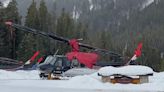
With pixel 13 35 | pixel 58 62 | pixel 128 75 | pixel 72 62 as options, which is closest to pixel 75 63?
pixel 72 62

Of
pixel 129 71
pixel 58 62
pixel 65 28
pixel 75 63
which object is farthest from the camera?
pixel 65 28

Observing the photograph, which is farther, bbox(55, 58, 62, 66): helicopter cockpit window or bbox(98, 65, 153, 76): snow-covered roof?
bbox(55, 58, 62, 66): helicopter cockpit window

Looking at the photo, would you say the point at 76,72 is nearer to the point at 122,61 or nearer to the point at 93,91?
the point at 122,61

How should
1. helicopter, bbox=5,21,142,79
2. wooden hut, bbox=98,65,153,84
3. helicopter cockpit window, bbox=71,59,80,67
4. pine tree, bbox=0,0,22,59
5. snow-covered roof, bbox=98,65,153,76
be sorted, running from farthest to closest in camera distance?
pine tree, bbox=0,0,22,59, helicopter cockpit window, bbox=71,59,80,67, helicopter, bbox=5,21,142,79, snow-covered roof, bbox=98,65,153,76, wooden hut, bbox=98,65,153,84

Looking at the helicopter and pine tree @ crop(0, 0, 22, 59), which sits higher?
pine tree @ crop(0, 0, 22, 59)

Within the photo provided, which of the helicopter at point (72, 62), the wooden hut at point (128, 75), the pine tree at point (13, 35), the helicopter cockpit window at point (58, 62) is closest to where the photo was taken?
the wooden hut at point (128, 75)

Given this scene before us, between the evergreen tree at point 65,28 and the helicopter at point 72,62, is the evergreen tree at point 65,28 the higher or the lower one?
the higher one

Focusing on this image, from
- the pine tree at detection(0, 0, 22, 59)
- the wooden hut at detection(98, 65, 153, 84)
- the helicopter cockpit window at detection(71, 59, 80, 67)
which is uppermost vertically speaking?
the pine tree at detection(0, 0, 22, 59)

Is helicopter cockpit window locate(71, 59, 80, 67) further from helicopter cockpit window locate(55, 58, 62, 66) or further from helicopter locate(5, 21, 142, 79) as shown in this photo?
helicopter cockpit window locate(55, 58, 62, 66)

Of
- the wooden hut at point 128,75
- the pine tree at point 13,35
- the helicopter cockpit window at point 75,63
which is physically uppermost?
the pine tree at point 13,35

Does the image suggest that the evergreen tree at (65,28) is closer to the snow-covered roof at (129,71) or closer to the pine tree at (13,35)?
the pine tree at (13,35)

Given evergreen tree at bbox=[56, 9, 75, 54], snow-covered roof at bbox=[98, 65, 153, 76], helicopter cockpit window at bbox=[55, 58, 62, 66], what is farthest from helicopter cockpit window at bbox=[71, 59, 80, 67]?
evergreen tree at bbox=[56, 9, 75, 54]

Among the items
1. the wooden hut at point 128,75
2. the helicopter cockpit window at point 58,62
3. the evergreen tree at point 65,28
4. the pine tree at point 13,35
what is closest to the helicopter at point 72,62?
the helicopter cockpit window at point 58,62

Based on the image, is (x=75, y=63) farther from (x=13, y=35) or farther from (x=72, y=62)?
(x=13, y=35)
